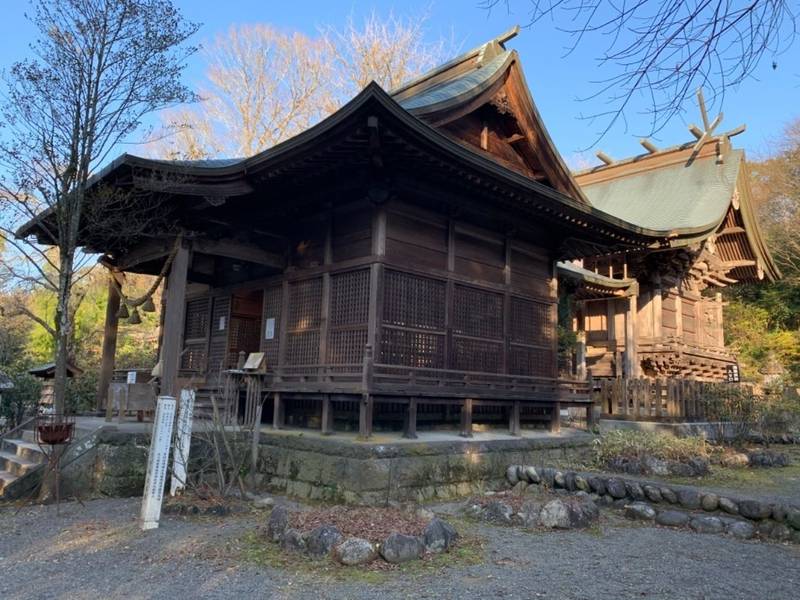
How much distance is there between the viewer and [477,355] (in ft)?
33.7

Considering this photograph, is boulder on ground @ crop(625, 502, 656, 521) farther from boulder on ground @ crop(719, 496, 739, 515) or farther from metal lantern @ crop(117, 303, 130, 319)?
metal lantern @ crop(117, 303, 130, 319)

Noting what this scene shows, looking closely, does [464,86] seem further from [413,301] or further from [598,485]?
[598,485]

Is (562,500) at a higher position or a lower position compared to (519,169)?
lower

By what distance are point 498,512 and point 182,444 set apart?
413cm

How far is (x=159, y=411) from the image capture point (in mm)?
6723

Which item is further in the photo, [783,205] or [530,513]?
[783,205]

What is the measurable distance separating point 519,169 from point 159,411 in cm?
873

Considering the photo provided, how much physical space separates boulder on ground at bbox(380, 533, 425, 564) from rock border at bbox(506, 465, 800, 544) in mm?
3455

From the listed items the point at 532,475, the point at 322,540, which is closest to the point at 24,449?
the point at 322,540

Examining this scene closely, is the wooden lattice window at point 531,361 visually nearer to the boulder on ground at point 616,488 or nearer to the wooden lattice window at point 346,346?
the boulder on ground at point 616,488

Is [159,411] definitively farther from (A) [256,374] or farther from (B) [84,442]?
(A) [256,374]

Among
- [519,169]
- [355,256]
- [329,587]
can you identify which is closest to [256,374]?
[355,256]

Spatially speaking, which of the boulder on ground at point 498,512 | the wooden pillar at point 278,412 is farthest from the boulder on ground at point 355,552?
the wooden pillar at point 278,412

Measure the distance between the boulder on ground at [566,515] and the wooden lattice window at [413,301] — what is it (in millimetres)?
3560
